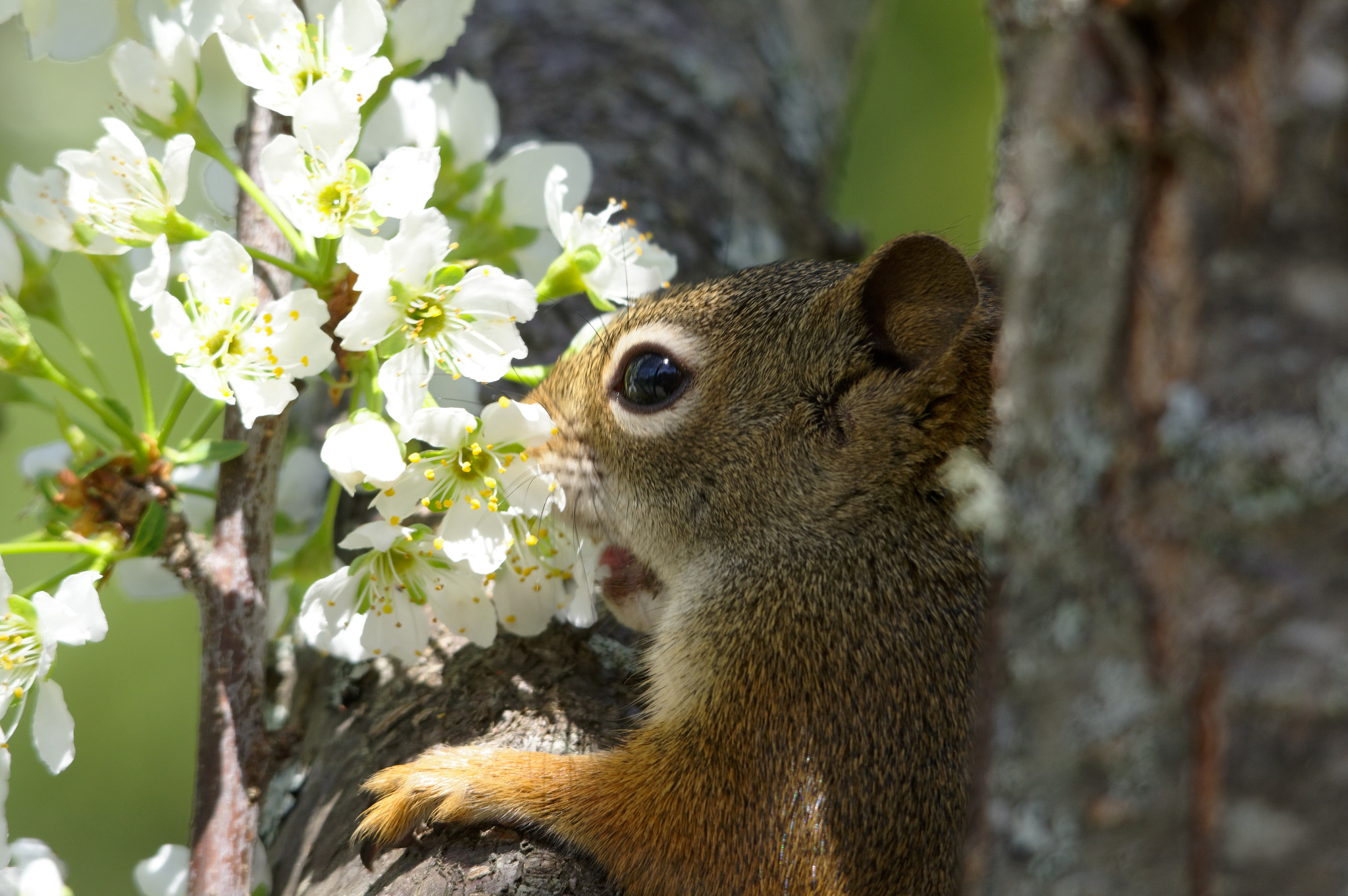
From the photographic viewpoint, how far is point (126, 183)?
51.1 inches

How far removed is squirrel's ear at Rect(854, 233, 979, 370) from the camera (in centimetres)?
148

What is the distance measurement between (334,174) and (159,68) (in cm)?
38

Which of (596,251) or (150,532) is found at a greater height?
(596,251)

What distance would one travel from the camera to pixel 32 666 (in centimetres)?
123

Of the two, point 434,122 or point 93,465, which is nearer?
point 93,465

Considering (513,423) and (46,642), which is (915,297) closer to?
(513,423)

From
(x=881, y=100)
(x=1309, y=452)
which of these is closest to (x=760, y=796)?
(x=1309, y=452)

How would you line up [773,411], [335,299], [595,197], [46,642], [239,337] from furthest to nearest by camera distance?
1. [595,197]
2. [773,411]
3. [335,299]
4. [239,337]
5. [46,642]

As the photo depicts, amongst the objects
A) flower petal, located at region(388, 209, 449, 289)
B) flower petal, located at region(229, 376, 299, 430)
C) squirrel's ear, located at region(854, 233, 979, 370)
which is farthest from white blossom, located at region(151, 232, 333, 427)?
squirrel's ear, located at region(854, 233, 979, 370)

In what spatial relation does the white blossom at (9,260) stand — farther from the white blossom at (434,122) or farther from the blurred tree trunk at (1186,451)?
the blurred tree trunk at (1186,451)

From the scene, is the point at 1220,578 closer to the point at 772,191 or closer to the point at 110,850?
the point at 772,191

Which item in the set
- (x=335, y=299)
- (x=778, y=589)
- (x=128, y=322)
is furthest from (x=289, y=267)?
(x=778, y=589)

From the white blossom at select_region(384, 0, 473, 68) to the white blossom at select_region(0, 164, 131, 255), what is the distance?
0.44 meters

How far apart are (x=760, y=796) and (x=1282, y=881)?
865 millimetres
